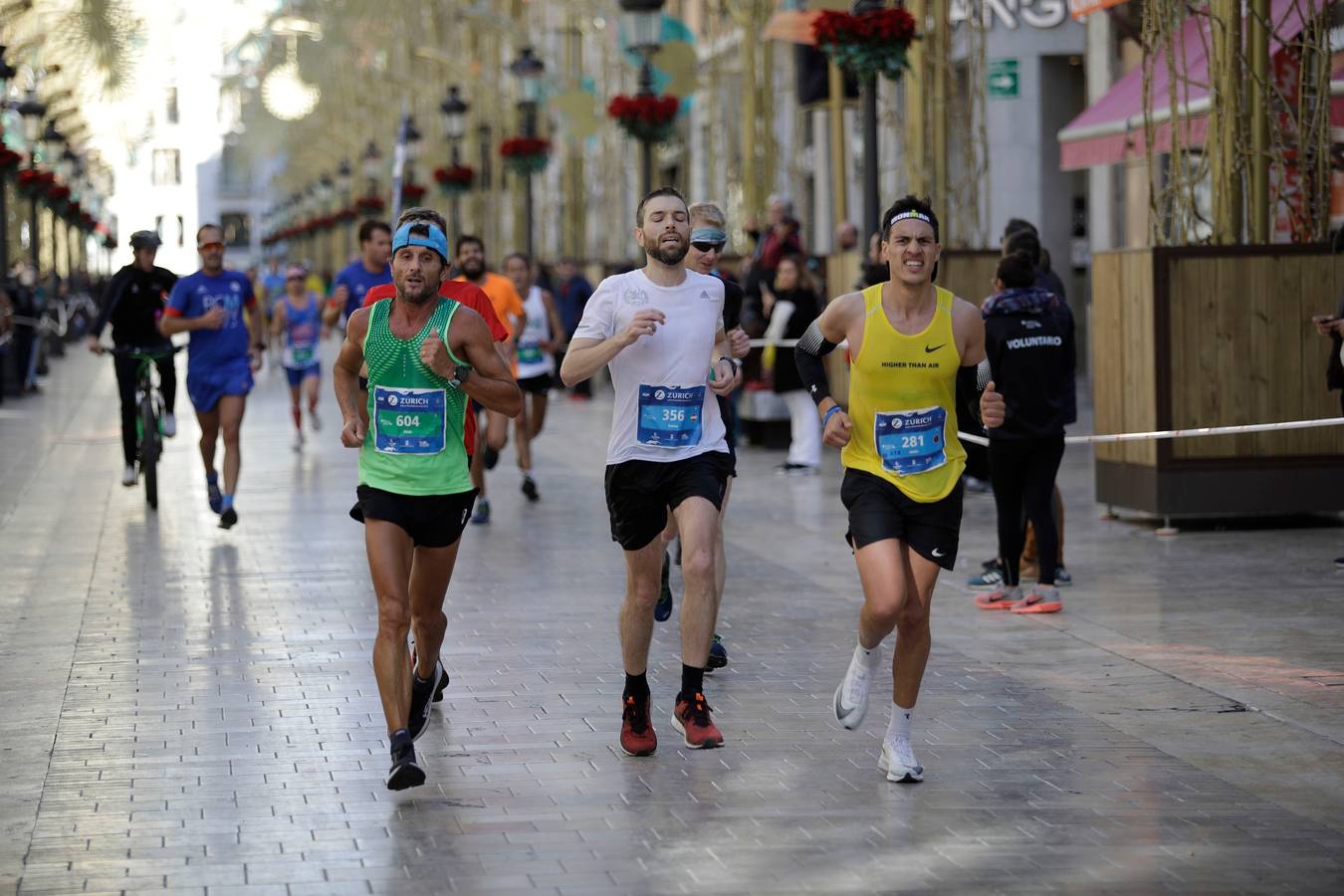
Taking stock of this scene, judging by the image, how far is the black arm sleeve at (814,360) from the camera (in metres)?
7.59

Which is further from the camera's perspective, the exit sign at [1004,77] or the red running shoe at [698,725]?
the exit sign at [1004,77]

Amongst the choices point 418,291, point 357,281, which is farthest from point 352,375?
point 357,281

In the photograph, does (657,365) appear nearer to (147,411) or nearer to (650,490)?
(650,490)

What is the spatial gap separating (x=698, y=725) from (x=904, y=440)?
4.16 feet

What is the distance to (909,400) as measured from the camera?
7305 millimetres

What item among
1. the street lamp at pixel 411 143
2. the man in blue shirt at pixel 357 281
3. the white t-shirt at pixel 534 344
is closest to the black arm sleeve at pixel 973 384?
the man in blue shirt at pixel 357 281

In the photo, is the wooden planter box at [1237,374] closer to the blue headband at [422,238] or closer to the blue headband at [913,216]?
the blue headband at [913,216]

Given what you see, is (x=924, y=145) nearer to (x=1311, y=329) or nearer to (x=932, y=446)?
(x=1311, y=329)

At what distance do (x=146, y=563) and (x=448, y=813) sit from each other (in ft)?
22.6

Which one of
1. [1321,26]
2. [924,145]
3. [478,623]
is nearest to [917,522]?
[478,623]

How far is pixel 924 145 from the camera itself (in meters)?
20.5

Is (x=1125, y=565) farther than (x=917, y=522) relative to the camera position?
Yes

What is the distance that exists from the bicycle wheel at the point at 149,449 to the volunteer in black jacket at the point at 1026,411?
7.29m

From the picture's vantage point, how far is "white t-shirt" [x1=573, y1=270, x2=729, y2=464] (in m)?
7.68
